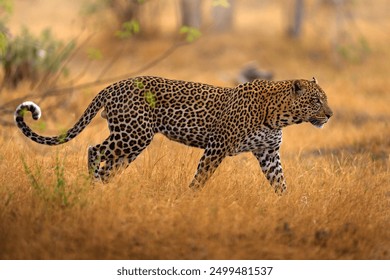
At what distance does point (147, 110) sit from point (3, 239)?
2025 millimetres

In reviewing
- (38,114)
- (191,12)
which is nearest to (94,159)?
(38,114)

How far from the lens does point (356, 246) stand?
656 centimetres

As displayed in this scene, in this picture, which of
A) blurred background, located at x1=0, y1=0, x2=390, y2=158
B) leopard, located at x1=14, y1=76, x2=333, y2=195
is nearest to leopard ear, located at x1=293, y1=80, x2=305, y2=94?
leopard, located at x1=14, y1=76, x2=333, y2=195

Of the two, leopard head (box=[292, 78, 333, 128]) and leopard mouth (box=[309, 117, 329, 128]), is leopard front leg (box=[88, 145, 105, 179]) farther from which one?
leopard mouth (box=[309, 117, 329, 128])

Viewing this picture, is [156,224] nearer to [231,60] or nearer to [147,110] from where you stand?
[147,110]

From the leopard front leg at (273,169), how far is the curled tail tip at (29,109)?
2216mm

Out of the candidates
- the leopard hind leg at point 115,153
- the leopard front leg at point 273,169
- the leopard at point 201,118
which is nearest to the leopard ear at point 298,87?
the leopard at point 201,118

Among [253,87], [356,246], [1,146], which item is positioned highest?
[253,87]

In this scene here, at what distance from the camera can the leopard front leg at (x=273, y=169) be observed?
788 cm

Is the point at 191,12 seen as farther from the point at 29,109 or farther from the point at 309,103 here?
the point at 29,109

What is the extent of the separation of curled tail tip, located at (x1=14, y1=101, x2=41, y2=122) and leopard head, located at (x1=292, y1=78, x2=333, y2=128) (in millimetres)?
2372

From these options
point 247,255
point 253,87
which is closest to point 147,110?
point 253,87

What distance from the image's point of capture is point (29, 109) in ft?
23.7
